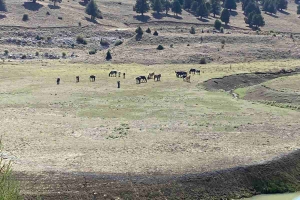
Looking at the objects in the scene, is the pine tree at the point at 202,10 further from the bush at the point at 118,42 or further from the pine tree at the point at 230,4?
the bush at the point at 118,42

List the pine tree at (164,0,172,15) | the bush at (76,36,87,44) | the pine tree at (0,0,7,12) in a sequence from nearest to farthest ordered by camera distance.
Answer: the bush at (76,36,87,44), the pine tree at (0,0,7,12), the pine tree at (164,0,172,15)

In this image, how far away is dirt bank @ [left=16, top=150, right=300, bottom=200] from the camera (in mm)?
29719

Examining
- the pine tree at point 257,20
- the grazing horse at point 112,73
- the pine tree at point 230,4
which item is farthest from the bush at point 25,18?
the pine tree at point 230,4

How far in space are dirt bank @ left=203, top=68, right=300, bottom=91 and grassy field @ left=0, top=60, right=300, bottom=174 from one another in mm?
2280

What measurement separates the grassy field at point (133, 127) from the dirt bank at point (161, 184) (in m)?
1.25

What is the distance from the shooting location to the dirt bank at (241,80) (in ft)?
229

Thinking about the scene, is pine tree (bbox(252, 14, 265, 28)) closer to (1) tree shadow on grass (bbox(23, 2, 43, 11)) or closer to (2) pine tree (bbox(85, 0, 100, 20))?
(2) pine tree (bbox(85, 0, 100, 20))

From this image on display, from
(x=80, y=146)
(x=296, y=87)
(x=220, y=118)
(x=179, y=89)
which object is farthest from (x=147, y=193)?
(x=296, y=87)

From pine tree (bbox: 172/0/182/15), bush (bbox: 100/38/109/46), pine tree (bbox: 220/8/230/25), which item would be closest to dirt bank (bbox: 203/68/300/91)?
bush (bbox: 100/38/109/46)

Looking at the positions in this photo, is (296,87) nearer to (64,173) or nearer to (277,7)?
(64,173)

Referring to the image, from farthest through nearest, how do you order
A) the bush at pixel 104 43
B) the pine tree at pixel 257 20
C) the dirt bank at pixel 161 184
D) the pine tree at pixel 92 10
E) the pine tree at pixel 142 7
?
the pine tree at pixel 257 20, the pine tree at pixel 142 7, the pine tree at pixel 92 10, the bush at pixel 104 43, the dirt bank at pixel 161 184

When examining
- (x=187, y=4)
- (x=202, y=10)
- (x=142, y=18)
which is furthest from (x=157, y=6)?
(x=187, y=4)

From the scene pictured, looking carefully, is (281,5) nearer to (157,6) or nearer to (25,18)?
(157,6)

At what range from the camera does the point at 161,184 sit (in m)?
31.0
